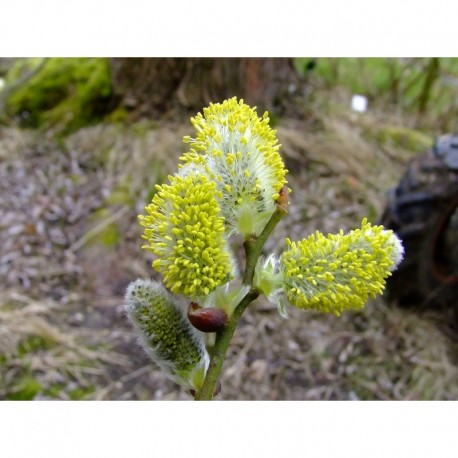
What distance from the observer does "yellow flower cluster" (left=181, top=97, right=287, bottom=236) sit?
21.5 inches

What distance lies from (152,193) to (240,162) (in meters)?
2.00

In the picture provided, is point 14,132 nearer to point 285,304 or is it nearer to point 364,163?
A: point 364,163

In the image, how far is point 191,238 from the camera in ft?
1.66

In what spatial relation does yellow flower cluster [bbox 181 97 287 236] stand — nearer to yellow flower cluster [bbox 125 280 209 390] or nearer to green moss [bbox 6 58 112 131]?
yellow flower cluster [bbox 125 280 209 390]

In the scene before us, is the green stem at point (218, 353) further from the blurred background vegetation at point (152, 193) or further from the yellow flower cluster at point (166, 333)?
the blurred background vegetation at point (152, 193)

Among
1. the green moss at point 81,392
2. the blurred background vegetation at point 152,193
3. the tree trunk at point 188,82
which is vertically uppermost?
the tree trunk at point 188,82

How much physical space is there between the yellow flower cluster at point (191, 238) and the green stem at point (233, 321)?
0.02 metres

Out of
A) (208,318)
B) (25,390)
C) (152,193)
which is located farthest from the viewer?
(152,193)

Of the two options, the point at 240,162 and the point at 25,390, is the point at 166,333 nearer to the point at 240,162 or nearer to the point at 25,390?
the point at 240,162

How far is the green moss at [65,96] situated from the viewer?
2809 millimetres

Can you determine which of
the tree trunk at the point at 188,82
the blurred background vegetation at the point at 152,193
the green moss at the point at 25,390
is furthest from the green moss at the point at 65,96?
the green moss at the point at 25,390

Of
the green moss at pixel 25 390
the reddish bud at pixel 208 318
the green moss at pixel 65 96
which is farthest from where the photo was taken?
the green moss at pixel 65 96

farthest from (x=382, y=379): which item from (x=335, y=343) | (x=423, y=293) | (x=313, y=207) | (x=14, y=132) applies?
(x=14, y=132)

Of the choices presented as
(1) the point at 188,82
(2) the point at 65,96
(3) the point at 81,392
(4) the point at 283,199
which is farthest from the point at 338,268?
(2) the point at 65,96
